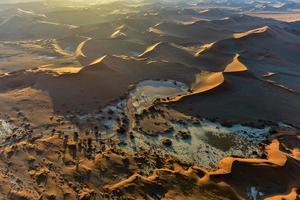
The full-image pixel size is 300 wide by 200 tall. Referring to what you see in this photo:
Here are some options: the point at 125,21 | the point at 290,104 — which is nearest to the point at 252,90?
the point at 290,104

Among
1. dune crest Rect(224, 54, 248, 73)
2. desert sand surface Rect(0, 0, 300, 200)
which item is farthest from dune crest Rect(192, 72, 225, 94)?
dune crest Rect(224, 54, 248, 73)

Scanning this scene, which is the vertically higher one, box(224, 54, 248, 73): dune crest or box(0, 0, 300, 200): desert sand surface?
box(224, 54, 248, 73): dune crest

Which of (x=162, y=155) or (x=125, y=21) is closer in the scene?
(x=162, y=155)

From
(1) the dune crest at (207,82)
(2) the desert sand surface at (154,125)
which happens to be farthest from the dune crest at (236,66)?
(1) the dune crest at (207,82)

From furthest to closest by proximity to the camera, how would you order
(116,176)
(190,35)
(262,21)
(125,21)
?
(262,21) < (125,21) < (190,35) < (116,176)

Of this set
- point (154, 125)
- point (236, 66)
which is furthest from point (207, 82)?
point (154, 125)

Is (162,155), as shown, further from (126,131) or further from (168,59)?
(168,59)

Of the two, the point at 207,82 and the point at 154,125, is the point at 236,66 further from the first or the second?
the point at 154,125

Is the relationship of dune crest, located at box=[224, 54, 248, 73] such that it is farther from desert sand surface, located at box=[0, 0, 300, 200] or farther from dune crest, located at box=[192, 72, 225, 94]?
dune crest, located at box=[192, 72, 225, 94]
